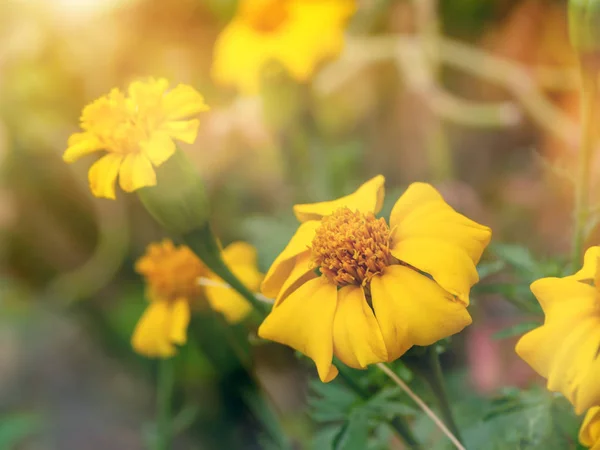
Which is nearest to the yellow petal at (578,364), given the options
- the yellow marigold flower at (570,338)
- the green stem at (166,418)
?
the yellow marigold flower at (570,338)

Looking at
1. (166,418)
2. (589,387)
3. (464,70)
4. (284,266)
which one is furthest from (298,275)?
(464,70)

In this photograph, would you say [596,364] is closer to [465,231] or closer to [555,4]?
[465,231]

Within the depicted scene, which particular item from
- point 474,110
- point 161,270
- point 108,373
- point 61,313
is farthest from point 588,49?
point 61,313

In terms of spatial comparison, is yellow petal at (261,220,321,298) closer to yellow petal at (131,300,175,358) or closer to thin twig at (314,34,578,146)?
yellow petal at (131,300,175,358)

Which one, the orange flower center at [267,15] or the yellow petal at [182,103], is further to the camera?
the orange flower center at [267,15]

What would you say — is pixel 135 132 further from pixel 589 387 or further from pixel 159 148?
pixel 589 387

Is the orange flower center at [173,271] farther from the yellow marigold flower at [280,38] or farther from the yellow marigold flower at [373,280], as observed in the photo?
the yellow marigold flower at [280,38]
